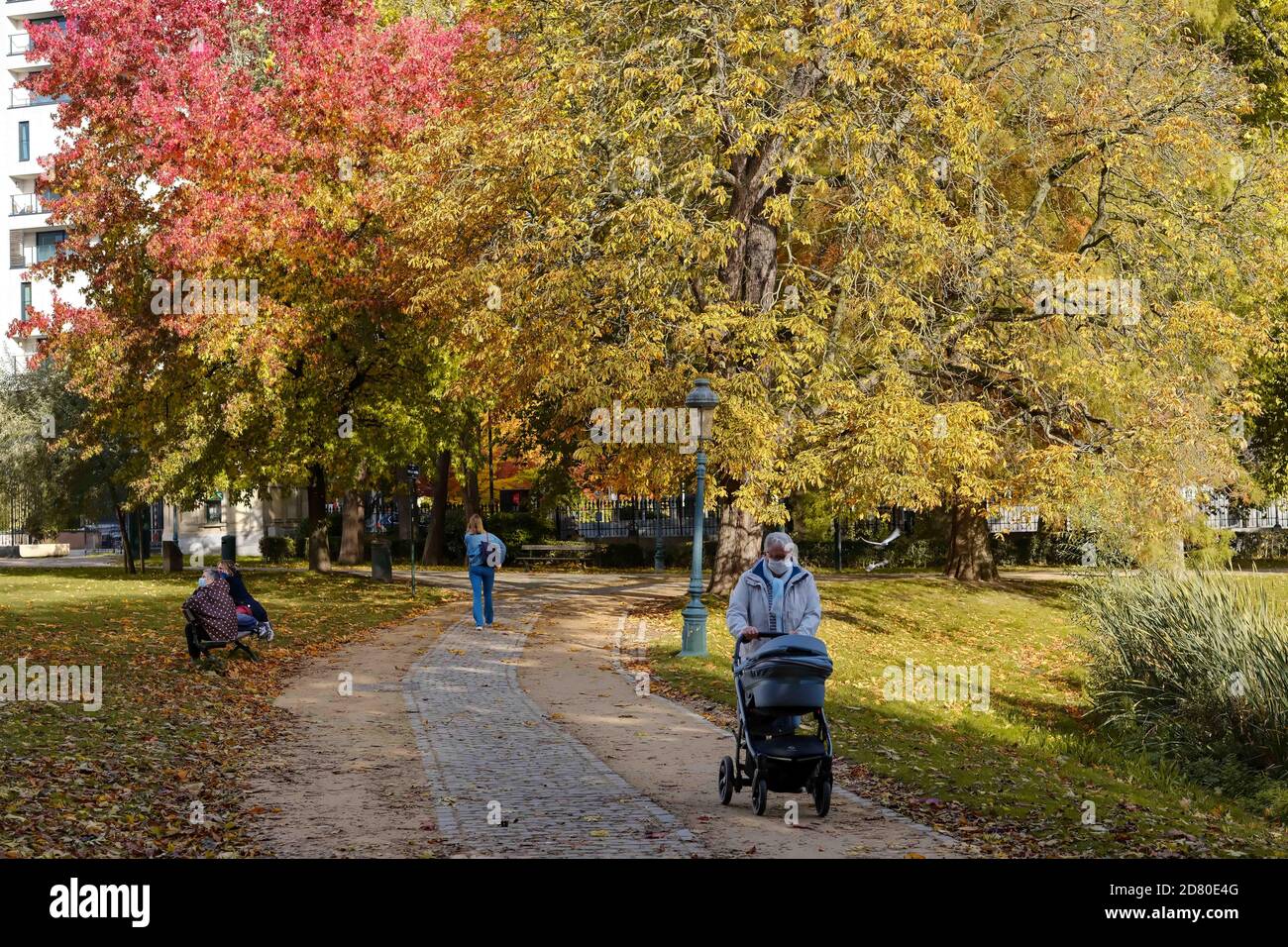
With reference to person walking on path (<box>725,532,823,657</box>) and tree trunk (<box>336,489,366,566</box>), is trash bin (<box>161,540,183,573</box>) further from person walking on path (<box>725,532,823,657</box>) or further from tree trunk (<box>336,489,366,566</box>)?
person walking on path (<box>725,532,823,657</box>)

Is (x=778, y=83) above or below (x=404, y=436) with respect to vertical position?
above

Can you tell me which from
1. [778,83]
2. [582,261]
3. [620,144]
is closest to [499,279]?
[582,261]

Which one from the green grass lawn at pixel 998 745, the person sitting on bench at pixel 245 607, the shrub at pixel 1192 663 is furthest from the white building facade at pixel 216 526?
the shrub at pixel 1192 663

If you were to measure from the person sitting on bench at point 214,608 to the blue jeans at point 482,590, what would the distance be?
6.10m

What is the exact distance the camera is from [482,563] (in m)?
23.4

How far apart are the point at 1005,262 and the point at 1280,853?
16920 mm

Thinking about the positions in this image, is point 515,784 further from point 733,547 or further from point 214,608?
point 733,547

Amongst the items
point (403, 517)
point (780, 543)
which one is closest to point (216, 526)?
point (403, 517)

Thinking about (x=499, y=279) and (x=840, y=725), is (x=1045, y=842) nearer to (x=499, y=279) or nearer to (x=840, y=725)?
(x=840, y=725)

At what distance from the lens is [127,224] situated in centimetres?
3008

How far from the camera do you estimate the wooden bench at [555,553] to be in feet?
134

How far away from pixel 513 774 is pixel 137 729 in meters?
4.24

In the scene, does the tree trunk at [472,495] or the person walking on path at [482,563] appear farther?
the tree trunk at [472,495]

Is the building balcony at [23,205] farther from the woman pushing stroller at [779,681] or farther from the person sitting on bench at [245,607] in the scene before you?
the woman pushing stroller at [779,681]
